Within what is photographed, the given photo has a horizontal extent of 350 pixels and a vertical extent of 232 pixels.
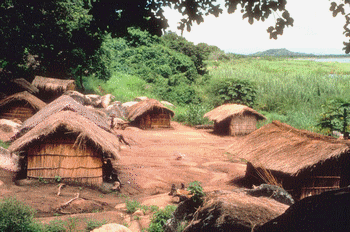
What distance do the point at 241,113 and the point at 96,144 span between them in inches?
484

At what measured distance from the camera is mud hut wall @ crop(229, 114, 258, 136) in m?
20.1

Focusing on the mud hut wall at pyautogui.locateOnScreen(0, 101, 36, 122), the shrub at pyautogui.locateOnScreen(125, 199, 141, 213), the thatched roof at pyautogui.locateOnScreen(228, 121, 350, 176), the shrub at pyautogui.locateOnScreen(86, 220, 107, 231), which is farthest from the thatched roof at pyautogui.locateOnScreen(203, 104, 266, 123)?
the shrub at pyautogui.locateOnScreen(86, 220, 107, 231)

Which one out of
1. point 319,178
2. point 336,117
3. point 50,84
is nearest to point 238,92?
point 336,117

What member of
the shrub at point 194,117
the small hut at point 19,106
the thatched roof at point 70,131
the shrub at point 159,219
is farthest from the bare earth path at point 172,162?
the small hut at point 19,106

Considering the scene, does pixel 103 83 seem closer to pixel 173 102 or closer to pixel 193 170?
pixel 173 102

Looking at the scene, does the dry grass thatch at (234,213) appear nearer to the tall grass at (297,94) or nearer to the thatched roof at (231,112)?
the thatched roof at (231,112)

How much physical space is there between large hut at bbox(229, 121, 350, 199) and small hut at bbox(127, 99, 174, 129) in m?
11.8

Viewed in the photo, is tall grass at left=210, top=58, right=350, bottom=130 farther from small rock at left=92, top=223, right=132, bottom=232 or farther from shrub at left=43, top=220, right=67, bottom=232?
shrub at left=43, top=220, right=67, bottom=232

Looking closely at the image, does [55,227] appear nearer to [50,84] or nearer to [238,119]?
[238,119]

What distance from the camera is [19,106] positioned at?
17.0 meters

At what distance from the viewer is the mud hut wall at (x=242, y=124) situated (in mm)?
20094

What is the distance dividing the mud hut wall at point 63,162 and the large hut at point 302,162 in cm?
464

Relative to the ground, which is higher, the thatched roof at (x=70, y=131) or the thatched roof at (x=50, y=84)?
the thatched roof at (x=50, y=84)

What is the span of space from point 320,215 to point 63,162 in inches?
351
